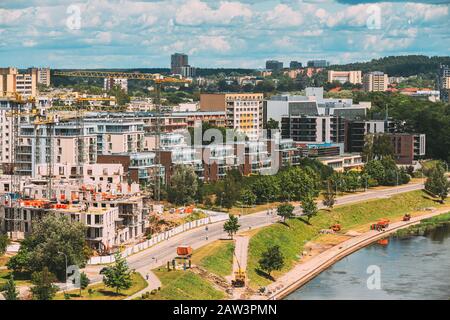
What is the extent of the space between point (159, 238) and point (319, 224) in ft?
26.2

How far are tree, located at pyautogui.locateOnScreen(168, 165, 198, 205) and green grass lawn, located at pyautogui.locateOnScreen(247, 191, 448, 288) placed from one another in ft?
11.3

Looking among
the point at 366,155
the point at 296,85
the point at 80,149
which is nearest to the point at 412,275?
the point at 80,149

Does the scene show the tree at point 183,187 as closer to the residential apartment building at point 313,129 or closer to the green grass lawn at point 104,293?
the green grass lawn at point 104,293

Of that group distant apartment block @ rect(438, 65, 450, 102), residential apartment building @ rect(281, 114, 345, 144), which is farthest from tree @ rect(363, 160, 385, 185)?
distant apartment block @ rect(438, 65, 450, 102)

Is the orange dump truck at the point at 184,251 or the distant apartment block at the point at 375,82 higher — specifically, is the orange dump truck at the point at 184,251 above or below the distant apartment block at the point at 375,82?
below

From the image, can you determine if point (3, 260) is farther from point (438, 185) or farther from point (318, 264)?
point (438, 185)

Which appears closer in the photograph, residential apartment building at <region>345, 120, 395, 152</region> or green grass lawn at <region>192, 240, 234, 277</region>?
green grass lawn at <region>192, 240, 234, 277</region>

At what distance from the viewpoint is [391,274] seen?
73.3ft

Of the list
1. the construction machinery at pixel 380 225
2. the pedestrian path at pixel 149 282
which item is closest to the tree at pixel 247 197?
the construction machinery at pixel 380 225

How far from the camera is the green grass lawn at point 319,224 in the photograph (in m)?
23.2

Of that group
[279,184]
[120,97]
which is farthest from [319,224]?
[120,97]

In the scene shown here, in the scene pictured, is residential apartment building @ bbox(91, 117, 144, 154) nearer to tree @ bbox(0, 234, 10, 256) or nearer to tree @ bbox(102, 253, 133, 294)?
tree @ bbox(0, 234, 10, 256)

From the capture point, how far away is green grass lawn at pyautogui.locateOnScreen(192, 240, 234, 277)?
2042 centimetres

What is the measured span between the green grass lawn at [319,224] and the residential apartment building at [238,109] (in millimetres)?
13918
